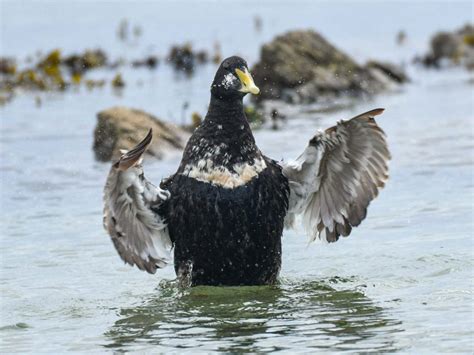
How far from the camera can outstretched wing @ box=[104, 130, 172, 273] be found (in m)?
8.99

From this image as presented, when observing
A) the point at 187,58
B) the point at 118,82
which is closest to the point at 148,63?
the point at 187,58

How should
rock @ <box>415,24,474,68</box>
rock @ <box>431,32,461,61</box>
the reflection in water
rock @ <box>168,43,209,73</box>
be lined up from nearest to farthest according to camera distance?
the reflection in water → rock @ <box>168,43,209,73</box> → rock @ <box>415,24,474,68</box> → rock @ <box>431,32,461,61</box>

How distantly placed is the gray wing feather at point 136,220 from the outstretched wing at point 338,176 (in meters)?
1.13

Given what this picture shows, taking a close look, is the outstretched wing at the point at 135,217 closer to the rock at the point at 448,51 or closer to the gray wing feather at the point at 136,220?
the gray wing feather at the point at 136,220

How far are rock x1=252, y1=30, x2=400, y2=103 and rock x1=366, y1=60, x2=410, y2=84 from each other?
27 cm

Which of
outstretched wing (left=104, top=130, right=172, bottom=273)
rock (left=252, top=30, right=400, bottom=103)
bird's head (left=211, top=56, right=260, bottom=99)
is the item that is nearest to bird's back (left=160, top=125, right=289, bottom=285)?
outstretched wing (left=104, top=130, right=172, bottom=273)

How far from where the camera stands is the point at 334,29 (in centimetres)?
3297

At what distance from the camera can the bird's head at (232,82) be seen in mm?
9555

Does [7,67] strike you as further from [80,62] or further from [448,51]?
[448,51]

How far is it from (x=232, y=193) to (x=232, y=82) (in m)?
0.92

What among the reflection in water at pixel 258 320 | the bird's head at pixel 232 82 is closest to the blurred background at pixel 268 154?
the reflection in water at pixel 258 320

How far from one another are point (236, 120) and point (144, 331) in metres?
1.93

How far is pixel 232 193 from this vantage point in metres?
9.34

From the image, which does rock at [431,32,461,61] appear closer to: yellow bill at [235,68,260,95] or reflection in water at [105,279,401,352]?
reflection in water at [105,279,401,352]
